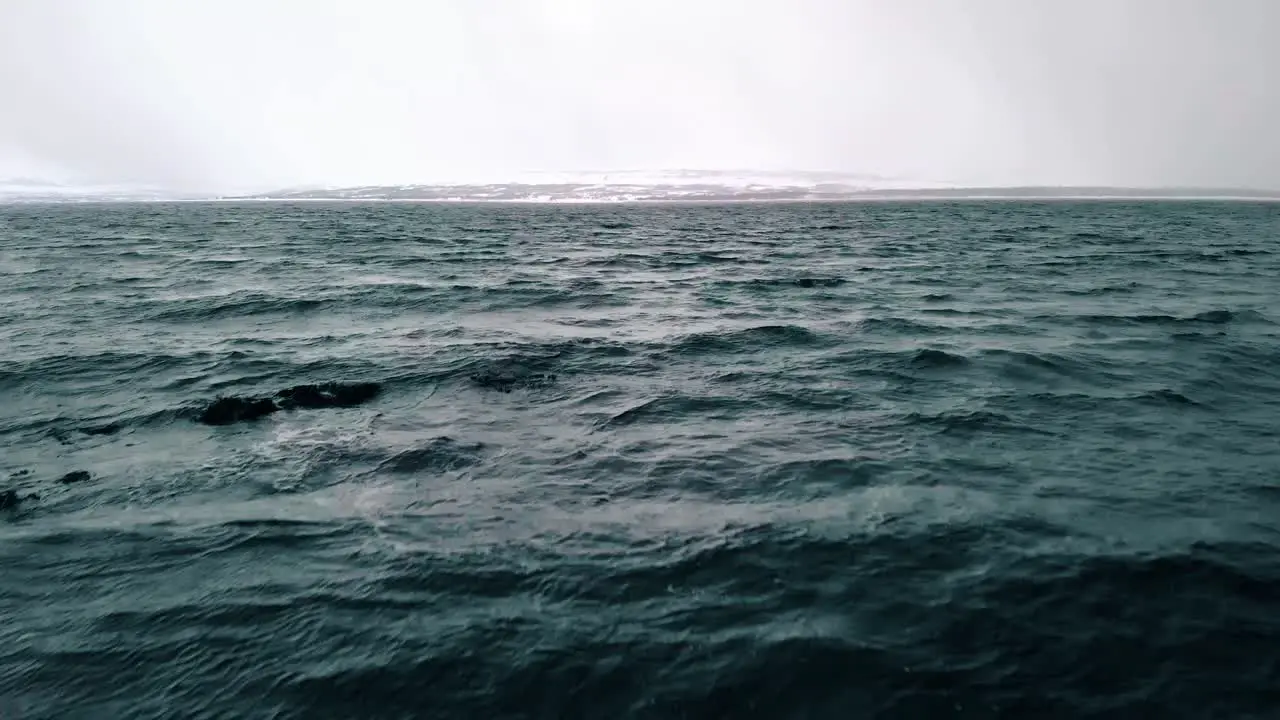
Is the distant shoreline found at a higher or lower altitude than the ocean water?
higher

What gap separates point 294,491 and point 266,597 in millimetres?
2963

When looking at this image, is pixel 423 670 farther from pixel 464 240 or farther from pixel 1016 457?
pixel 464 240

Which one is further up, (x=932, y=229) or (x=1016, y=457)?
(x=932, y=229)

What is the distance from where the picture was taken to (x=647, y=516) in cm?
959

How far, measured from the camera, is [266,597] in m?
7.93

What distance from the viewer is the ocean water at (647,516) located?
21.3ft

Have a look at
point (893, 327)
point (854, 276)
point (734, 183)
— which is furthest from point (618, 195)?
point (893, 327)

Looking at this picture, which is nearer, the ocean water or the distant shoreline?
the ocean water

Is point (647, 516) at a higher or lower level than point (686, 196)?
lower

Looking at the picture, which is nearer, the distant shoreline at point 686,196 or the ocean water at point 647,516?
the ocean water at point 647,516

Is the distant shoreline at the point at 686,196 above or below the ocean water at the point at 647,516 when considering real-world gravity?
above

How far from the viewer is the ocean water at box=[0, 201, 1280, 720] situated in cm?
648

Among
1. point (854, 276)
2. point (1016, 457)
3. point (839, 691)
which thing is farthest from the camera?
point (854, 276)

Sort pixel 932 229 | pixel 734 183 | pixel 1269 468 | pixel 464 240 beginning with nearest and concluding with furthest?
pixel 1269 468
pixel 464 240
pixel 932 229
pixel 734 183
